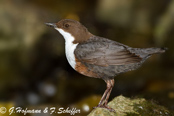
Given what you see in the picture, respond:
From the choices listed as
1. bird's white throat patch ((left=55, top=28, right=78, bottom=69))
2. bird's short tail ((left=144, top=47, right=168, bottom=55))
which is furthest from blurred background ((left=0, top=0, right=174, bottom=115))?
bird's short tail ((left=144, top=47, right=168, bottom=55))

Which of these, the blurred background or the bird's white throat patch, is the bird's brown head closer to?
the bird's white throat patch

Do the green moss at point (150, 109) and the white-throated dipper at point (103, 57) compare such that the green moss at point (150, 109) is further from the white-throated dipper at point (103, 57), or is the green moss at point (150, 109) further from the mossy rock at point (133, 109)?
the white-throated dipper at point (103, 57)

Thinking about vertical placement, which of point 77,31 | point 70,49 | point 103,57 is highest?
point 77,31

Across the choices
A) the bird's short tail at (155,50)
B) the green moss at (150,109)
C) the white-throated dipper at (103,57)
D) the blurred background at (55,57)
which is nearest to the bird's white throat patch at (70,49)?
the white-throated dipper at (103,57)

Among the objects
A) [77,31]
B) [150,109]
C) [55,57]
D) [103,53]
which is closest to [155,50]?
[103,53]

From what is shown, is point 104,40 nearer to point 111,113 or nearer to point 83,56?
point 83,56

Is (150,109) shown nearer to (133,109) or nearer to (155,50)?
(133,109)

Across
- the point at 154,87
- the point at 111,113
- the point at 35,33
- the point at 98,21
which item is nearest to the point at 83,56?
the point at 111,113
